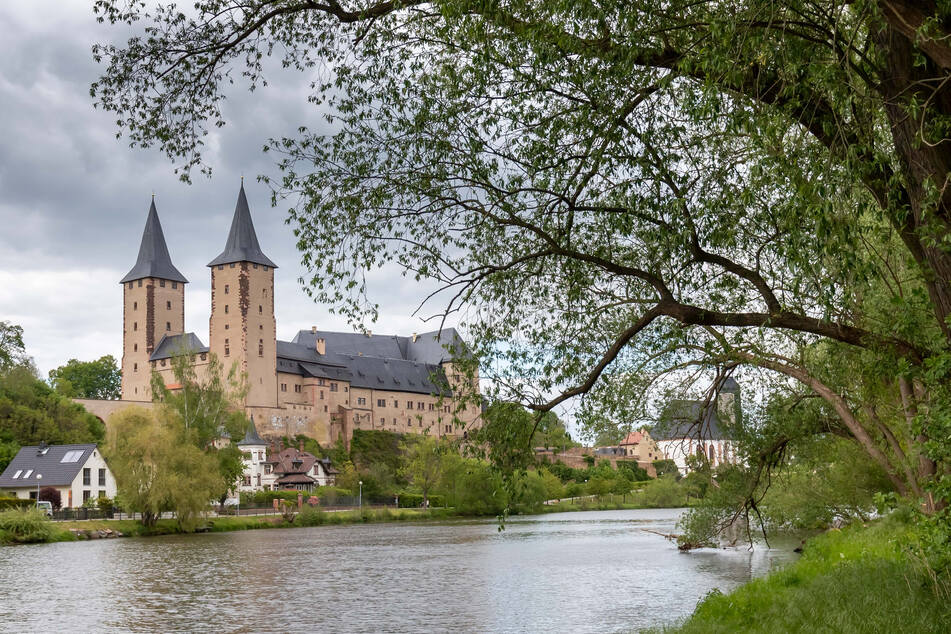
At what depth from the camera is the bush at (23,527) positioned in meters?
38.8

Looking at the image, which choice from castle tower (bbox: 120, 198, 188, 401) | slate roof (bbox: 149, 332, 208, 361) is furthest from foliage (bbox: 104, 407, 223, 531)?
castle tower (bbox: 120, 198, 188, 401)

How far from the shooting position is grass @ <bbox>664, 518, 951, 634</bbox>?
9352 millimetres

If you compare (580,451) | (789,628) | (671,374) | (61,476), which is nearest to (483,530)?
(61,476)

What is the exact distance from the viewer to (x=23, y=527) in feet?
128

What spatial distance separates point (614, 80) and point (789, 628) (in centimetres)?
633

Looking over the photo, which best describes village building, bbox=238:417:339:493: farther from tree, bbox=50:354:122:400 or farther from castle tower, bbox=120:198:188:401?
tree, bbox=50:354:122:400

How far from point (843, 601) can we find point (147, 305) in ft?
303

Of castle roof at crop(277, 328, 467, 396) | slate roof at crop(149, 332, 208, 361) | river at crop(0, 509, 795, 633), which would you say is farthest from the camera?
castle roof at crop(277, 328, 467, 396)

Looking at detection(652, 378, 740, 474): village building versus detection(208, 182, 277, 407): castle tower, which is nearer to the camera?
detection(652, 378, 740, 474): village building

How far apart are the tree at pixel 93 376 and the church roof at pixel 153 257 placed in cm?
1210

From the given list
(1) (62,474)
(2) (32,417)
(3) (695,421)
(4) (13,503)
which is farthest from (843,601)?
(2) (32,417)

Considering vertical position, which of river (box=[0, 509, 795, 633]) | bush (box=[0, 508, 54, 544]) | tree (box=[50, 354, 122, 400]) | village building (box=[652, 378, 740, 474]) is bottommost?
river (box=[0, 509, 795, 633])

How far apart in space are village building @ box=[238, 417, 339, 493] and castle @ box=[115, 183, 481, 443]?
8448 mm

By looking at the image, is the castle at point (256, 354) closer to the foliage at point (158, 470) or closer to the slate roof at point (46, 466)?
the slate roof at point (46, 466)
